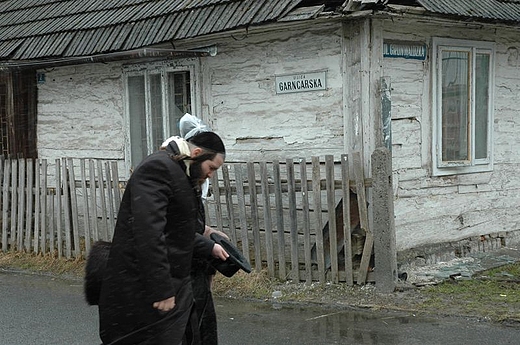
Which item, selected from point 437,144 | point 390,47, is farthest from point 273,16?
point 437,144

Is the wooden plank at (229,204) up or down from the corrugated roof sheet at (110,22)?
down

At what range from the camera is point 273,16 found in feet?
24.8

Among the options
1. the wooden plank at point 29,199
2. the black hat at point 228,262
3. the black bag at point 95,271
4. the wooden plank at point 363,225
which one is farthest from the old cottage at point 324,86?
the black bag at point 95,271

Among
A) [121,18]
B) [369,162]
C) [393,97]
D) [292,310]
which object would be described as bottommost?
[292,310]

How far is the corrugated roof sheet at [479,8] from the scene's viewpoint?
7.37m

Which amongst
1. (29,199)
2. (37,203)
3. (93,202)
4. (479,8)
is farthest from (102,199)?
(479,8)

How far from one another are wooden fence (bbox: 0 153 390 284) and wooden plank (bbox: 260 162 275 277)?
0.01 metres

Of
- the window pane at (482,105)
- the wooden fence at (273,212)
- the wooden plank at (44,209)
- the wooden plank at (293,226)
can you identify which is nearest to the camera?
the wooden fence at (273,212)

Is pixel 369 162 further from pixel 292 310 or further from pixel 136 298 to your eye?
pixel 136 298

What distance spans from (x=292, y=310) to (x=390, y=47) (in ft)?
9.49

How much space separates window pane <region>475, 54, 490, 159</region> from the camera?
8.89 m

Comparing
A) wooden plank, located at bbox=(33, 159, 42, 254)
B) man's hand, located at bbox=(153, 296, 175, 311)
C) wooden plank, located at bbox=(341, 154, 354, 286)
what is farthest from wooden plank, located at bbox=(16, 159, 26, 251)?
man's hand, located at bbox=(153, 296, 175, 311)

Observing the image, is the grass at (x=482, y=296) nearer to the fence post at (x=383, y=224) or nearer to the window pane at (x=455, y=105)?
the fence post at (x=383, y=224)

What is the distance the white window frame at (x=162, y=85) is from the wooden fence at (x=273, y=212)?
0.78 m
